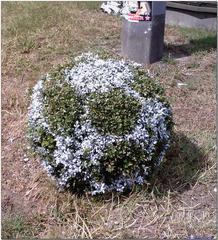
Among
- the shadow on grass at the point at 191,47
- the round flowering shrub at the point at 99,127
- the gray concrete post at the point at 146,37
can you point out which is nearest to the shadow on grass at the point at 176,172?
the round flowering shrub at the point at 99,127

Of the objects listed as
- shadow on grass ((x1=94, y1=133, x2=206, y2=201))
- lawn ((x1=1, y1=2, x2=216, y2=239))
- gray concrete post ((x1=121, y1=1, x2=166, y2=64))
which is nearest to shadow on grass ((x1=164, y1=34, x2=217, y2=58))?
lawn ((x1=1, y1=2, x2=216, y2=239))

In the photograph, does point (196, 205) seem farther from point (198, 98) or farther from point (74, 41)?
point (74, 41)

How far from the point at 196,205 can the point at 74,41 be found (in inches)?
131

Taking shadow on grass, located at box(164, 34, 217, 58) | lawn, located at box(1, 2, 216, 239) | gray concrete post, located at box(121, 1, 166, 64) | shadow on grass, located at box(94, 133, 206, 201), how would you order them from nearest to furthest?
lawn, located at box(1, 2, 216, 239)
shadow on grass, located at box(94, 133, 206, 201)
gray concrete post, located at box(121, 1, 166, 64)
shadow on grass, located at box(164, 34, 217, 58)

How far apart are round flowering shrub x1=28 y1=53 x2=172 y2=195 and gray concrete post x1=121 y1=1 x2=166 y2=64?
2174 mm

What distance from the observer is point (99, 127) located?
115 inches

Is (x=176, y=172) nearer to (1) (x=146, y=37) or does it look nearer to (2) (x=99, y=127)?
(2) (x=99, y=127)

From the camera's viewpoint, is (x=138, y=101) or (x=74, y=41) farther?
(x=74, y=41)

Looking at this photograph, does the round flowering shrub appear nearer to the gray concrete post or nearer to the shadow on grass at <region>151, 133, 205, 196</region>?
the shadow on grass at <region>151, 133, 205, 196</region>

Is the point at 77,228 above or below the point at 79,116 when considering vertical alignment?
below

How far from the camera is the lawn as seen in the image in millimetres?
3070

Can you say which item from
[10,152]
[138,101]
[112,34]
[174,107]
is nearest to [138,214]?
[138,101]

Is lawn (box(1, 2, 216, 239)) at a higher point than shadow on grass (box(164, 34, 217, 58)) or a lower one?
higher

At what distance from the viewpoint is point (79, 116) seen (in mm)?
2961
